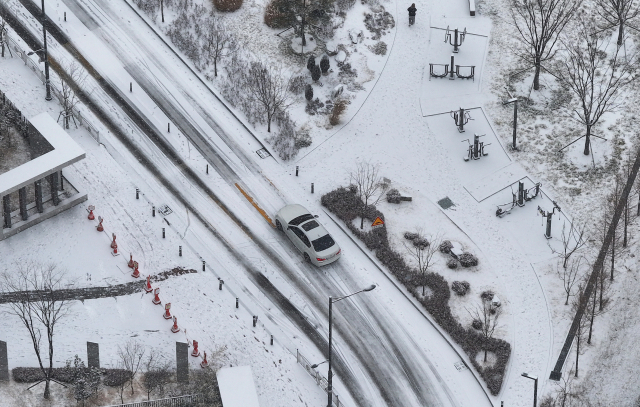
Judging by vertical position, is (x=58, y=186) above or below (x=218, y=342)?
above

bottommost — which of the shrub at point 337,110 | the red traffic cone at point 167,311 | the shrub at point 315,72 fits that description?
the red traffic cone at point 167,311

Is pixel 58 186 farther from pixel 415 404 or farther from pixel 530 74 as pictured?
pixel 530 74

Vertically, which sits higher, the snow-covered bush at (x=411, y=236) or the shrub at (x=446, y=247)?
the snow-covered bush at (x=411, y=236)

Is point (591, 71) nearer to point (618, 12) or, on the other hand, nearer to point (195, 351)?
point (618, 12)

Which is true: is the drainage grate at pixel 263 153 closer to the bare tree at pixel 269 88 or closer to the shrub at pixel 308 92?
the bare tree at pixel 269 88

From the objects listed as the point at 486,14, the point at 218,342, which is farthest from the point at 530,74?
the point at 218,342

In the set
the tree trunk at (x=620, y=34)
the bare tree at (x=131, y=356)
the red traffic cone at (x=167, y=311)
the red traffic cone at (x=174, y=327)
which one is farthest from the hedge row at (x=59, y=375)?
the tree trunk at (x=620, y=34)

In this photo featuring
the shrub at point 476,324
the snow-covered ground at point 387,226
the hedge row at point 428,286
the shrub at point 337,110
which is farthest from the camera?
the shrub at point 337,110
